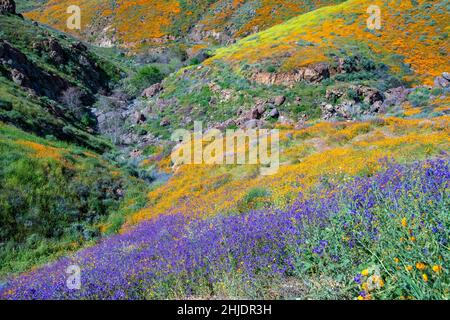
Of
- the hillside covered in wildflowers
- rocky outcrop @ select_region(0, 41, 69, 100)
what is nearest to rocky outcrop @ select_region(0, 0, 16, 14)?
the hillside covered in wildflowers

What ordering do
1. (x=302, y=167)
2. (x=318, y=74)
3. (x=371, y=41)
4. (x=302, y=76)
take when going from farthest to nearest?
1. (x=371, y=41)
2. (x=302, y=76)
3. (x=318, y=74)
4. (x=302, y=167)

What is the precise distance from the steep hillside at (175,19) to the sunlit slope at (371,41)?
23.2m

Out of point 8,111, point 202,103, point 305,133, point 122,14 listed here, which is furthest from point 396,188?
point 122,14

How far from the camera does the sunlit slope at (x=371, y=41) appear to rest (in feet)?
104

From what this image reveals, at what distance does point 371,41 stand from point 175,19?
174 ft

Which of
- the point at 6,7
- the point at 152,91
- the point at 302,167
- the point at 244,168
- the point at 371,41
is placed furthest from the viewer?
the point at 6,7

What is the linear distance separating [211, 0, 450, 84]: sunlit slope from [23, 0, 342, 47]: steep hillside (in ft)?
76.1

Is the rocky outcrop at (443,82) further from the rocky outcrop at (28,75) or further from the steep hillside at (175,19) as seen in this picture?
the steep hillside at (175,19)

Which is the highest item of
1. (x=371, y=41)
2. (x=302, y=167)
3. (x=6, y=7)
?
(x=6, y=7)

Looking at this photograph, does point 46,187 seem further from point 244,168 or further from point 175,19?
point 175,19

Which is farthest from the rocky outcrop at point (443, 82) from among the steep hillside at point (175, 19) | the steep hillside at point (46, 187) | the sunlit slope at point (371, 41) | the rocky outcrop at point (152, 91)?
the steep hillside at point (175, 19)

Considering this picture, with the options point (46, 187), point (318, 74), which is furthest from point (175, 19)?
point (46, 187)

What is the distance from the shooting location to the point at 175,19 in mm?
76875

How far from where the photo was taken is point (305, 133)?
1567 cm
